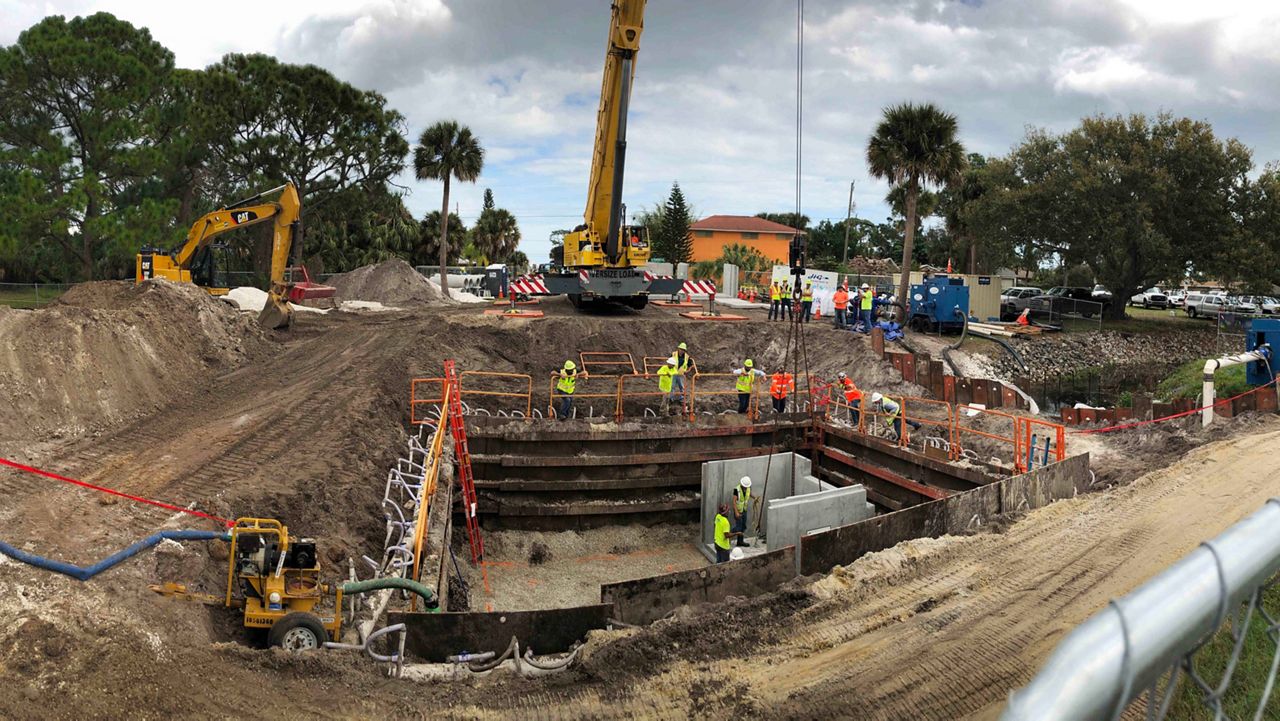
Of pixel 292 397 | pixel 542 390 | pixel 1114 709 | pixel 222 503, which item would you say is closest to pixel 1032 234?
pixel 542 390

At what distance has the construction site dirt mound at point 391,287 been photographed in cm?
3584

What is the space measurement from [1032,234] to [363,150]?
106 feet

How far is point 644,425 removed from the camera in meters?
18.2

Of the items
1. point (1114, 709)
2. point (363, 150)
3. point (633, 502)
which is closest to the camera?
point (1114, 709)

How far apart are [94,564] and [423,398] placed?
34.6 feet

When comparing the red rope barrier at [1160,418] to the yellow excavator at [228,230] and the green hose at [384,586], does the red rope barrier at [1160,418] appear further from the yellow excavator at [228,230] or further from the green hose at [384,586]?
the yellow excavator at [228,230]

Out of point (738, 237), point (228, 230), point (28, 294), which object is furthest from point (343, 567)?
point (738, 237)

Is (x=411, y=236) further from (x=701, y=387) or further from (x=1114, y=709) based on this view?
(x=1114, y=709)

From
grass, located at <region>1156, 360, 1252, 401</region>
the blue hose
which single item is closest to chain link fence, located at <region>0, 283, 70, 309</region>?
the blue hose

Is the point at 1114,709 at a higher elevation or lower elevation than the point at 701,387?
higher

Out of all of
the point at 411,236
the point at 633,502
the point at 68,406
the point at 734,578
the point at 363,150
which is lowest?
the point at 633,502

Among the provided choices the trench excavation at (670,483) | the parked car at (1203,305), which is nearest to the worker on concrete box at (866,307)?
the trench excavation at (670,483)

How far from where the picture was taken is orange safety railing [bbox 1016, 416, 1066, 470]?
13828 millimetres

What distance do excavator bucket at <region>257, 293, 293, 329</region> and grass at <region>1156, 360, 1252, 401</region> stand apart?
23.3 m
